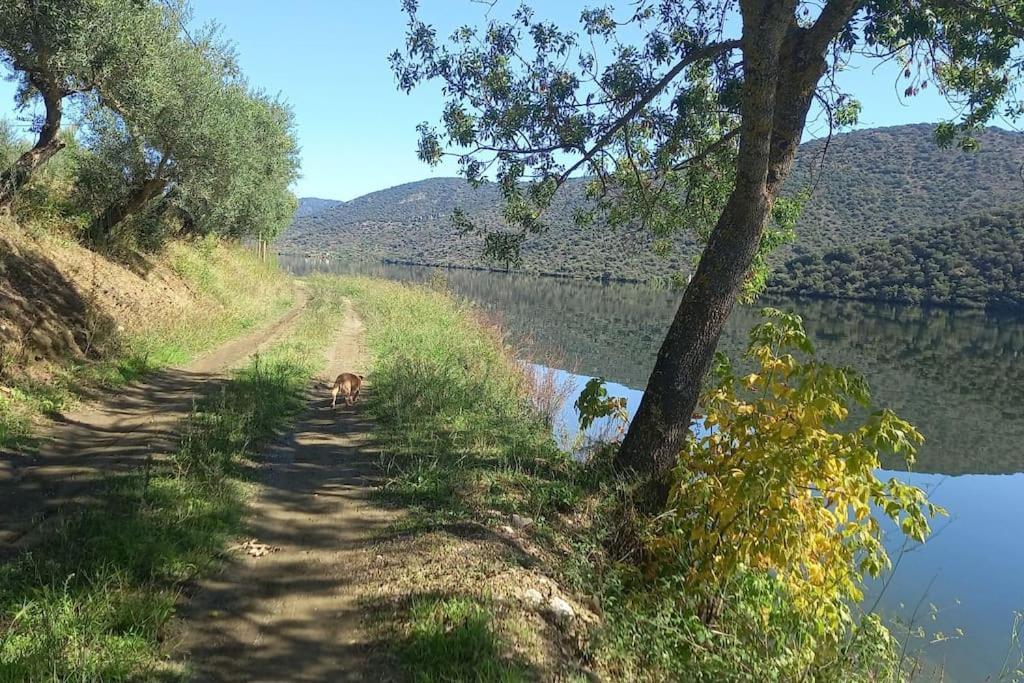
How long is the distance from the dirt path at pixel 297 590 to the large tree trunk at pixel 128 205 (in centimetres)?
1256

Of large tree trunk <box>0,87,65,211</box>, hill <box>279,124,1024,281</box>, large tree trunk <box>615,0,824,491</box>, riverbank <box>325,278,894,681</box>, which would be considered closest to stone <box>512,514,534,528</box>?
riverbank <box>325,278,894,681</box>

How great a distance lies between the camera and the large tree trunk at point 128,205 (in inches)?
645

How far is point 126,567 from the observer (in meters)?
4.13

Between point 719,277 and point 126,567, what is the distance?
5.47m

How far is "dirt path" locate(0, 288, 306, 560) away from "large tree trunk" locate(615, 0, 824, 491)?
521cm

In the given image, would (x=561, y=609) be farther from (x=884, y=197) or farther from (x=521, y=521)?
(x=884, y=197)

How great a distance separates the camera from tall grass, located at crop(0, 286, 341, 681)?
320 centimetres

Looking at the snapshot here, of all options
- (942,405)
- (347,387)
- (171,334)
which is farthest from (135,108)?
(942,405)

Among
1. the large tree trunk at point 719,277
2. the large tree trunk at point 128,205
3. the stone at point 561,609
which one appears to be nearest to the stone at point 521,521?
the stone at point 561,609

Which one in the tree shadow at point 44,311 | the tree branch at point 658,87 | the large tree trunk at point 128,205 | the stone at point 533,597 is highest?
the tree branch at point 658,87

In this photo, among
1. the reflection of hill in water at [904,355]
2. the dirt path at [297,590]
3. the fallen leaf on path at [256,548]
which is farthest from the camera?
the reflection of hill in water at [904,355]

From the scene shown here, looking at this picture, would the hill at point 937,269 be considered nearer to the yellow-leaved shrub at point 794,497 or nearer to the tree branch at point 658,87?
the tree branch at point 658,87

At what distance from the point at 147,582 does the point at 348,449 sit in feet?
13.0

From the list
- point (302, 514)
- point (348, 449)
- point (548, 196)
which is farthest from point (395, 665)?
point (548, 196)
